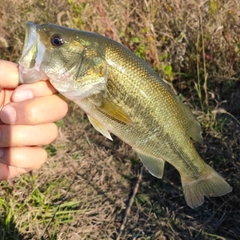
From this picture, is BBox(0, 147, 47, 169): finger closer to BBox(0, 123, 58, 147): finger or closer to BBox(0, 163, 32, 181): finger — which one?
BBox(0, 123, 58, 147): finger

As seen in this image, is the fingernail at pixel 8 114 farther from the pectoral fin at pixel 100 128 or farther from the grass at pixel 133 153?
the grass at pixel 133 153

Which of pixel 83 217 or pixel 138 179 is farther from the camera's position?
pixel 138 179

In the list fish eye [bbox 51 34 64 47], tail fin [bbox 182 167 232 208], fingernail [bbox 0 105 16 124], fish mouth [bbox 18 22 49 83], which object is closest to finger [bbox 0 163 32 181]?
fingernail [bbox 0 105 16 124]

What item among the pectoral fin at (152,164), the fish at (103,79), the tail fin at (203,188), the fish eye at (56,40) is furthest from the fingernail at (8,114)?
the tail fin at (203,188)

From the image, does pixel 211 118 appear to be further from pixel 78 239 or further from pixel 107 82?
pixel 107 82

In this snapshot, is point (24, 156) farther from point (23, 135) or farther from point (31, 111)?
point (31, 111)

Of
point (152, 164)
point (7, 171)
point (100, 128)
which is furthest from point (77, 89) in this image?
point (7, 171)

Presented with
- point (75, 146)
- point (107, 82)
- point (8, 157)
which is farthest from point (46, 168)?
point (107, 82)
